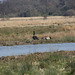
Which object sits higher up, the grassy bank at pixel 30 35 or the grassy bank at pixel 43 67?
the grassy bank at pixel 43 67

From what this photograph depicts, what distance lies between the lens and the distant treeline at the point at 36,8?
85.8 metres

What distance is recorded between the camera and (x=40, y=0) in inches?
4678

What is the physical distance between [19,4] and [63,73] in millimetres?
101870

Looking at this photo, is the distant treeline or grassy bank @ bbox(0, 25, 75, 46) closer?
grassy bank @ bbox(0, 25, 75, 46)

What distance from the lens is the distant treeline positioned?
85.8m

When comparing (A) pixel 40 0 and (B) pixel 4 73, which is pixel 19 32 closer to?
(B) pixel 4 73

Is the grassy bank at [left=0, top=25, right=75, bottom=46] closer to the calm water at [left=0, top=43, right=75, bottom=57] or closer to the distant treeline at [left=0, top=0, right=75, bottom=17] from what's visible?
the calm water at [left=0, top=43, right=75, bottom=57]

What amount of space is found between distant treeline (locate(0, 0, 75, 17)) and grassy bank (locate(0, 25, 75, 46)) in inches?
1630

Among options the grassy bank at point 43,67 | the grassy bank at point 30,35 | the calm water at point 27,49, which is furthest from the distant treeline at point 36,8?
the grassy bank at point 43,67

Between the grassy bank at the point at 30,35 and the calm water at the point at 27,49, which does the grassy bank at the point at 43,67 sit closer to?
the calm water at the point at 27,49

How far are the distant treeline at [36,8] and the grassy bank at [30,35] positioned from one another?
4139 cm

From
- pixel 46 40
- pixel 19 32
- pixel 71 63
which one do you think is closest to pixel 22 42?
pixel 46 40

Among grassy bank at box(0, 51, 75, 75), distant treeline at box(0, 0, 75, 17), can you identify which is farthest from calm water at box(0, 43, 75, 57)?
distant treeline at box(0, 0, 75, 17)

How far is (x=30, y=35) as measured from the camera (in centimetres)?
3312
